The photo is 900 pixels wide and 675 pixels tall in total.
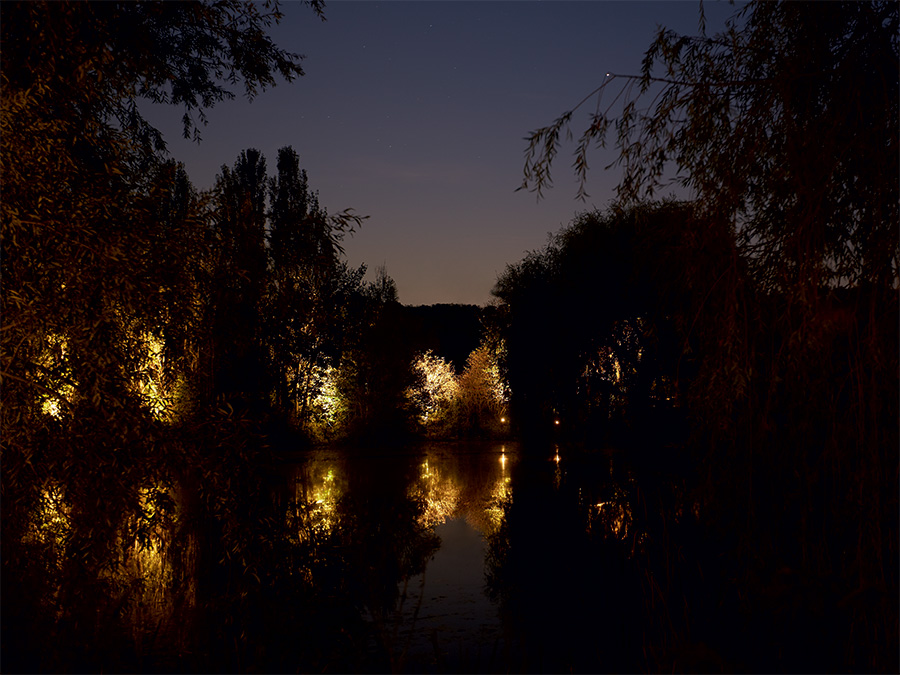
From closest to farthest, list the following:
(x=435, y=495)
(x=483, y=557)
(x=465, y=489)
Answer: (x=483, y=557)
(x=435, y=495)
(x=465, y=489)

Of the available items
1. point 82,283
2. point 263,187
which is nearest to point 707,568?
point 82,283

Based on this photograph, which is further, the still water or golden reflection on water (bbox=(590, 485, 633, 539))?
golden reflection on water (bbox=(590, 485, 633, 539))

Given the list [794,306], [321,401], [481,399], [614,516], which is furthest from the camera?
[481,399]

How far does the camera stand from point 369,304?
3684 centimetres

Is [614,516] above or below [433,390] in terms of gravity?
below

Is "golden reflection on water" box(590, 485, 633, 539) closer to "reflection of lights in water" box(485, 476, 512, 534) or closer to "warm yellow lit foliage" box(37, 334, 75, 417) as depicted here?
"reflection of lights in water" box(485, 476, 512, 534)

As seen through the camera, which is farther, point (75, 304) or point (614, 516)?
point (614, 516)

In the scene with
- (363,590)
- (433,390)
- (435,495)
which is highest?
(433,390)

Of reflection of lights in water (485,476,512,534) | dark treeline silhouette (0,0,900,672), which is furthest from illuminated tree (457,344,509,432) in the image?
dark treeline silhouette (0,0,900,672)

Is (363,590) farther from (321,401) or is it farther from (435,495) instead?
(321,401)

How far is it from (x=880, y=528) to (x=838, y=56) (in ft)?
10.1

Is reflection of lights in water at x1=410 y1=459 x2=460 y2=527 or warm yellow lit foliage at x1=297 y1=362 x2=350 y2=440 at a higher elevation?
warm yellow lit foliage at x1=297 y1=362 x2=350 y2=440

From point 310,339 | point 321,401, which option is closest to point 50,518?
point 310,339

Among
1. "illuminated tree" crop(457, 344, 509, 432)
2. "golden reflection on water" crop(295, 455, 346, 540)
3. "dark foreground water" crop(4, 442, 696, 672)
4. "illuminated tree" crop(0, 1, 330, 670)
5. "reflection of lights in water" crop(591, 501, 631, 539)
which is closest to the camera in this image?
"illuminated tree" crop(0, 1, 330, 670)
